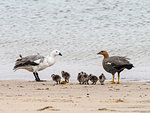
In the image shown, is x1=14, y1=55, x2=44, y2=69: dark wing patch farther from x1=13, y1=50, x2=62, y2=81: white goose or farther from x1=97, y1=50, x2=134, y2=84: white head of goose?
x1=97, y1=50, x2=134, y2=84: white head of goose

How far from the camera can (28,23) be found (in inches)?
819

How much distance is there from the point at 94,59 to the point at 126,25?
5.65 meters

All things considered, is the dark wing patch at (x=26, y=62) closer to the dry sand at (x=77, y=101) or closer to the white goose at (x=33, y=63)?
the white goose at (x=33, y=63)

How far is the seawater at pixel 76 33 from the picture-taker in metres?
13.8

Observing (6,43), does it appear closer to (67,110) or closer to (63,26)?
(63,26)

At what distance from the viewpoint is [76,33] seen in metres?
18.5

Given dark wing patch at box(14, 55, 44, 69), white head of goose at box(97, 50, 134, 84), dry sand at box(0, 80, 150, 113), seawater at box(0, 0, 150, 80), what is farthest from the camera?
seawater at box(0, 0, 150, 80)

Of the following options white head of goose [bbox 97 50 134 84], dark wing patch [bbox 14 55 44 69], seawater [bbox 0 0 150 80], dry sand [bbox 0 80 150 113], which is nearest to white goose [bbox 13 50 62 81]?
dark wing patch [bbox 14 55 44 69]

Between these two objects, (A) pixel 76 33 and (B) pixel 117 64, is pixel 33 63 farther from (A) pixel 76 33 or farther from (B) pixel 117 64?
(A) pixel 76 33

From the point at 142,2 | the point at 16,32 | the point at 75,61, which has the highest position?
the point at 142,2

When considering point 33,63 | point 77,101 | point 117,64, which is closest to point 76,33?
point 33,63

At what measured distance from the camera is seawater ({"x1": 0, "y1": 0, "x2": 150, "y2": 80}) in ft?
45.3

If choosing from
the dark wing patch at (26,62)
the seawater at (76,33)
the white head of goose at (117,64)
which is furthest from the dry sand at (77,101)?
the seawater at (76,33)

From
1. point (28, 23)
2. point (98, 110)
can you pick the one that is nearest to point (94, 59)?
point (28, 23)
